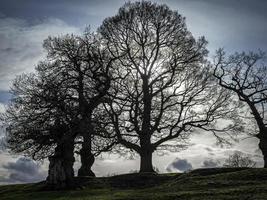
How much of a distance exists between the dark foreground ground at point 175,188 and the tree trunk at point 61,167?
1486 mm

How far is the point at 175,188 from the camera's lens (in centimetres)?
2862

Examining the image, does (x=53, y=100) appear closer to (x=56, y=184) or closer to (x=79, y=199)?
(x=56, y=184)

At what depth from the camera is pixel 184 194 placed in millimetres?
24766

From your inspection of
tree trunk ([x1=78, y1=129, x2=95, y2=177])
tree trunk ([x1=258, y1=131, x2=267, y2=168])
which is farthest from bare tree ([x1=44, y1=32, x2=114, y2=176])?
tree trunk ([x1=258, y1=131, x2=267, y2=168])

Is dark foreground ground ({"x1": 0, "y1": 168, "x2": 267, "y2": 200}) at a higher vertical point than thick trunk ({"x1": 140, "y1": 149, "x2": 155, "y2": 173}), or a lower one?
lower

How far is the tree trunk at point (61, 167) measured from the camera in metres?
36.6

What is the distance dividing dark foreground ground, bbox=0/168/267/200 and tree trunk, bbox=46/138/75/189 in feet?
4.88

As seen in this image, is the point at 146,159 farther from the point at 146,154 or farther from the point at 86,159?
the point at 86,159

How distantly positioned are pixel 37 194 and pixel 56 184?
3.42m

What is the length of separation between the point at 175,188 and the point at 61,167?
1280cm

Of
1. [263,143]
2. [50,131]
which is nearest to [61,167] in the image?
[50,131]

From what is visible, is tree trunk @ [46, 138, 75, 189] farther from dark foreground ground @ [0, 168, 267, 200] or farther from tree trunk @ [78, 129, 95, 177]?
tree trunk @ [78, 129, 95, 177]

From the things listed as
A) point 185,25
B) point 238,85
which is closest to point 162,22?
point 185,25

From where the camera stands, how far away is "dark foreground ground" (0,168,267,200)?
78.7 feet
